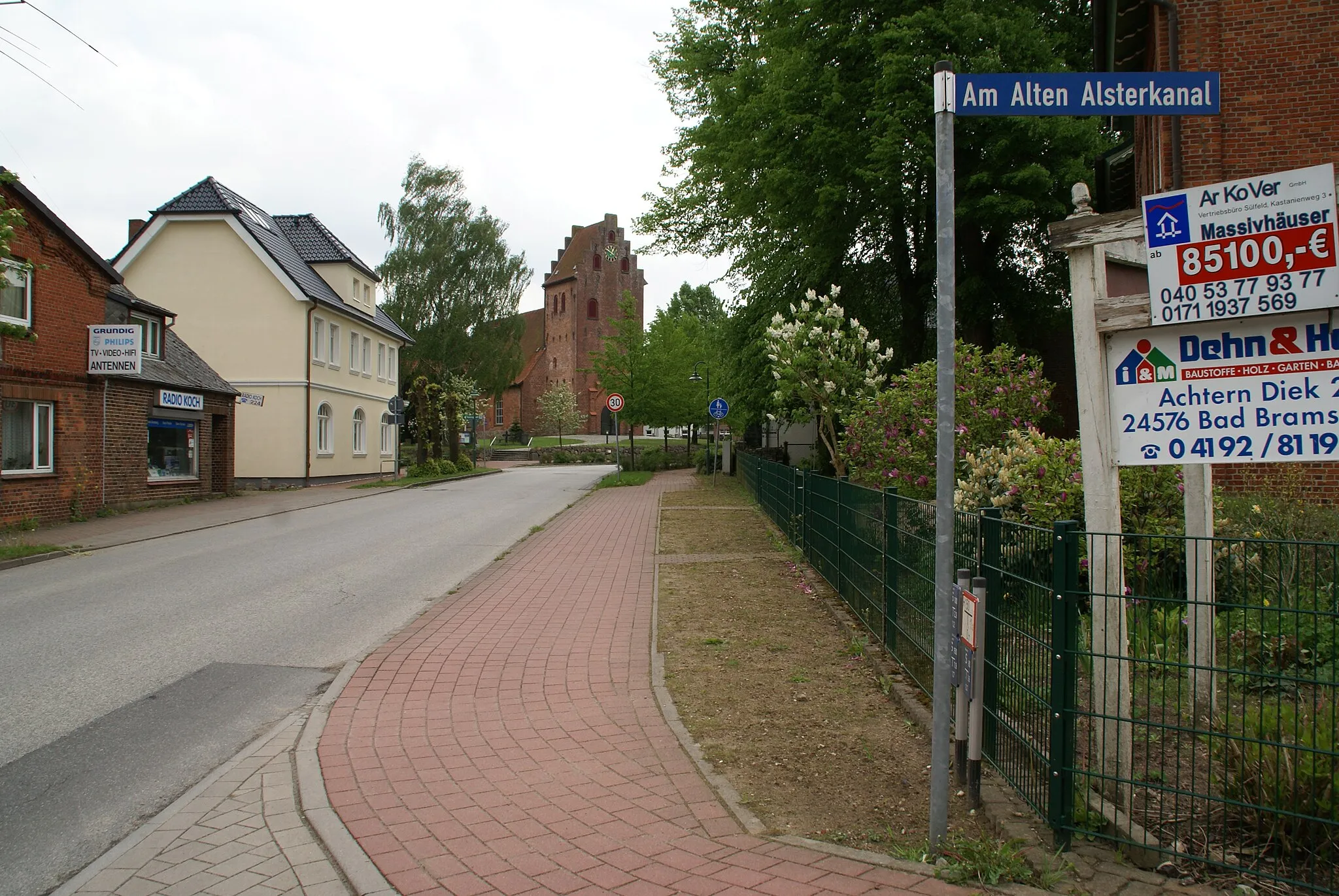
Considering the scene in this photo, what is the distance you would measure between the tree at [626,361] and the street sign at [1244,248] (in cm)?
2943

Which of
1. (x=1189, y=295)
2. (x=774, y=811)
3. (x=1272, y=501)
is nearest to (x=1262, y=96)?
(x=1272, y=501)

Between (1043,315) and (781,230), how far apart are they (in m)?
6.40

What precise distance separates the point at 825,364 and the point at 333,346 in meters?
24.0

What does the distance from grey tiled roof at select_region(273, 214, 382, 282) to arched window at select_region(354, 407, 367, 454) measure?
19.4 feet

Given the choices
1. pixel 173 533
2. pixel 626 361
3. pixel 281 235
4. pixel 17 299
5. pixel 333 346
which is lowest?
pixel 173 533

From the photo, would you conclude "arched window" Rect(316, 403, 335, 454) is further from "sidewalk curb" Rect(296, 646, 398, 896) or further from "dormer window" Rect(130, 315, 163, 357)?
"sidewalk curb" Rect(296, 646, 398, 896)

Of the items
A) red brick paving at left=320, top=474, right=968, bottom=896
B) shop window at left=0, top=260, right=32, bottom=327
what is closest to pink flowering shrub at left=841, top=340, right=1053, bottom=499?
red brick paving at left=320, top=474, right=968, bottom=896

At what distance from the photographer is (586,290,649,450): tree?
33.1m

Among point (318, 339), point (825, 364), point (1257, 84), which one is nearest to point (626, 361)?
point (318, 339)

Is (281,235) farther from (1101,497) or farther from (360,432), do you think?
(1101,497)

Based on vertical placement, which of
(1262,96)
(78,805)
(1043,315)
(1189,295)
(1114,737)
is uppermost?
(1262,96)

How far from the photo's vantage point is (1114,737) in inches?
158

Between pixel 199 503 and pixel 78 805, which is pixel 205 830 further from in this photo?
pixel 199 503

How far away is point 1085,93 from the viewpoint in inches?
137
